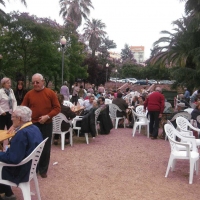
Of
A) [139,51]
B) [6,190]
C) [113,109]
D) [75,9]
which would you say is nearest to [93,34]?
[75,9]

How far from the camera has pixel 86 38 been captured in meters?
50.8

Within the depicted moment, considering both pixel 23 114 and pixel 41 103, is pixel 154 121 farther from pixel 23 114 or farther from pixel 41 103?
pixel 23 114

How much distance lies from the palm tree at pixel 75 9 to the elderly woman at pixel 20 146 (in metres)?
35.0

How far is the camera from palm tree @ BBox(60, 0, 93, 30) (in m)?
37.6

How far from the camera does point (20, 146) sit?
3430 millimetres

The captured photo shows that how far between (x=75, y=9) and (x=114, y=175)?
3424 centimetres

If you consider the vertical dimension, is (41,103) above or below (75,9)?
below

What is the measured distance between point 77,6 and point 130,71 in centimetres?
2841

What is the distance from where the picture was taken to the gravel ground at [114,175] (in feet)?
15.2

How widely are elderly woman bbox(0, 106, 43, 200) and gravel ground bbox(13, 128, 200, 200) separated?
946 mm

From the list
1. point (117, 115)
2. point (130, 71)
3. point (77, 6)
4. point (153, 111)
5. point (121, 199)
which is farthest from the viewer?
point (130, 71)

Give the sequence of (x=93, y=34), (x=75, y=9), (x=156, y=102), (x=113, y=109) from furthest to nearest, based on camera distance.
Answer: (x=93, y=34) < (x=75, y=9) < (x=113, y=109) < (x=156, y=102)

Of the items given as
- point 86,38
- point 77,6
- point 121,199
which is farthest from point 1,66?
point 86,38

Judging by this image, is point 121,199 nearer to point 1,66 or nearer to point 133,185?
point 133,185
